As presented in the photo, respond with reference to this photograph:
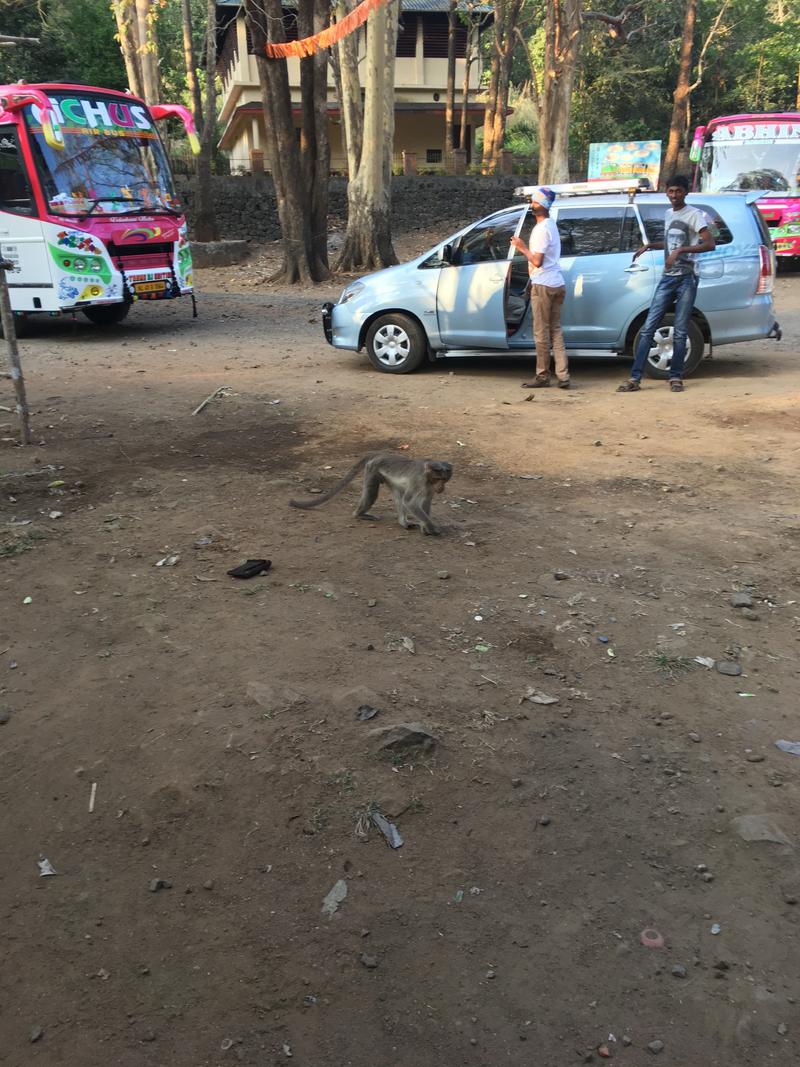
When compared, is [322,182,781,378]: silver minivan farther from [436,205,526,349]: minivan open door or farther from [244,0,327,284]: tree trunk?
[244,0,327,284]: tree trunk

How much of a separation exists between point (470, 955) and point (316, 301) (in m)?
15.5

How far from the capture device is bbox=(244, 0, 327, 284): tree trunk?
16.4 meters

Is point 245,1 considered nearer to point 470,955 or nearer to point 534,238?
point 534,238

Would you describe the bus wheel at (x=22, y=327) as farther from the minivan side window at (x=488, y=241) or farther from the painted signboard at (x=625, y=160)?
the painted signboard at (x=625, y=160)

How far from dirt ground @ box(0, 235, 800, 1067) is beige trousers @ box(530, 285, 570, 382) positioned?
9.94 feet

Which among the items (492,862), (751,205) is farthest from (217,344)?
(492,862)

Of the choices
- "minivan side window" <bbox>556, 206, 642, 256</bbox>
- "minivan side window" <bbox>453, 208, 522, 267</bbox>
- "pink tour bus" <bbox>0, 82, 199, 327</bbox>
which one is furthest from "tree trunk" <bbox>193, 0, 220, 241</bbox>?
"minivan side window" <bbox>556, 206, 642, 256</bbox>

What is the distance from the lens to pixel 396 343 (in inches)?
408

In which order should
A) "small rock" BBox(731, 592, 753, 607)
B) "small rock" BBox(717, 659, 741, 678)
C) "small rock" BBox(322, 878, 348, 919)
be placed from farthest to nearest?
"small rock" BBox(731, 592, 753, 607) → "small rock" BBox(717, 659, 741, 678) → "small rock" BBox(322, 878, 348, 919)

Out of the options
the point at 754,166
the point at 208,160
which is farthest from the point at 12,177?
the point at 754,166

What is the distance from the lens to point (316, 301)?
16.8 metres

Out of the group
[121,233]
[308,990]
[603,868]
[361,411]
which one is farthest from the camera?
[121,233]

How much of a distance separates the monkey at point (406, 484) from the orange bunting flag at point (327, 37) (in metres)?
9.51

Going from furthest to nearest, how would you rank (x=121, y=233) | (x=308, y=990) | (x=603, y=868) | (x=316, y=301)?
(x=316, y=301) < (x=121, y=233) < (x=603, y=868) < (x=308, y=990)
